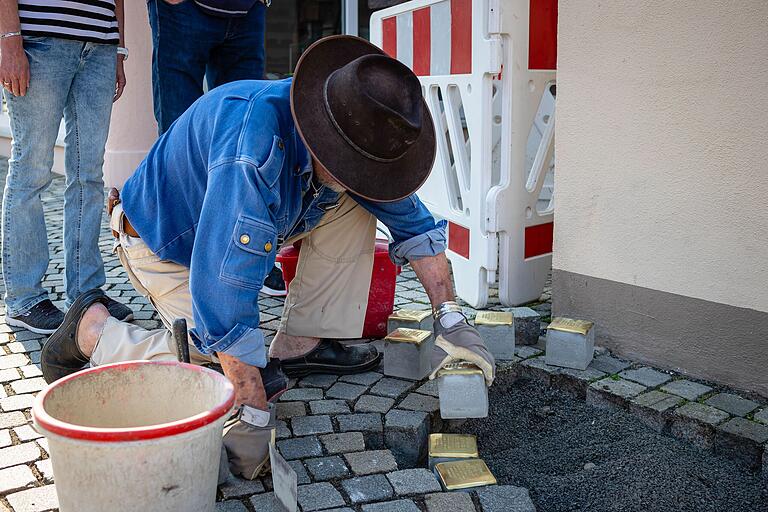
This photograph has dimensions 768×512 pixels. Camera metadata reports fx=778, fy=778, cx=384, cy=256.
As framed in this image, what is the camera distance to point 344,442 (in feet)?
8.94

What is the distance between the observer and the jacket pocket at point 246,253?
2.26 metres

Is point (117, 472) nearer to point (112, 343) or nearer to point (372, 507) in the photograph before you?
point (372, 507)

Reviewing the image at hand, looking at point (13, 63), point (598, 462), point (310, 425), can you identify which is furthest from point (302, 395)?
point (13, 63)

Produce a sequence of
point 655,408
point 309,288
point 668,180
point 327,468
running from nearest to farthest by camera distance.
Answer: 1. point 327,468
2. point 655,408
3. point 668,180
4. point 309,288

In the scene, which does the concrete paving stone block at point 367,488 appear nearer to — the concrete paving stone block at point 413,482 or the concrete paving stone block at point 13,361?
the concrete paving stone block at point 413,482

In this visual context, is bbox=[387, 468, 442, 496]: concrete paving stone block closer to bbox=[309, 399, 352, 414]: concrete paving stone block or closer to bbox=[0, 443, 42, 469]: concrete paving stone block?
bbox=[309, 399, 352, 414]: concrete paving stone block

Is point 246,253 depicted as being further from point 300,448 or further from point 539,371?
point 539,371

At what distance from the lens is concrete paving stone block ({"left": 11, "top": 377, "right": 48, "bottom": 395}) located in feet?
10.2

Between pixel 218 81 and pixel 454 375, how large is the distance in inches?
92.2

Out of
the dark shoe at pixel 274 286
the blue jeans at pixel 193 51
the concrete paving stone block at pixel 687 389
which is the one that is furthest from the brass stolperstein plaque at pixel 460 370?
the blue jeans at pixel 193 51

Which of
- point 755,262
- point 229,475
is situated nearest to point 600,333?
point 755,262

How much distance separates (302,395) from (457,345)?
0.68m

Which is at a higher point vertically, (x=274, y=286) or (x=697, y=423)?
(x=274, y=286)

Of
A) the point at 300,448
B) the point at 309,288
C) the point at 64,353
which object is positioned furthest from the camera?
the point at 309,288
